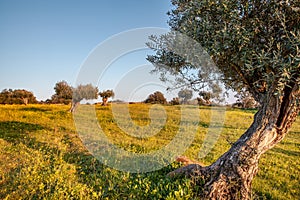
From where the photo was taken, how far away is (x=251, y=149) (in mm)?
8133

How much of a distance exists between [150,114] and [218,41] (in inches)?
910

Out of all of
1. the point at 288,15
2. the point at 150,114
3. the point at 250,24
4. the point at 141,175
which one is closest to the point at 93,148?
the point at 141,175

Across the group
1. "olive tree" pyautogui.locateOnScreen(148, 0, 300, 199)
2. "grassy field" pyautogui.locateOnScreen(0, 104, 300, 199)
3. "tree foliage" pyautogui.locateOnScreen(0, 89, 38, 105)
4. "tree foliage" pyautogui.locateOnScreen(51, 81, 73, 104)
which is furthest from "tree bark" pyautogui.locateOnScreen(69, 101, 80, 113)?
"tree foliage" pyautogui.locateOnScreen(0, 89, 38, 105)

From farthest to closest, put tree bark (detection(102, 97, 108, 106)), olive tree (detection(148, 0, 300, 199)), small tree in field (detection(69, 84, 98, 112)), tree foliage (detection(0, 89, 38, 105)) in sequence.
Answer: tree foliage (detection(0, 89, 38, 105)) → tree bark (detection(102, 97, 108, 106)) → small tree in field (detection(69, 84, 98, 112)) → olive tree (detection(148, 0, 300, 199))

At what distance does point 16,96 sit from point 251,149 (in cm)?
6438

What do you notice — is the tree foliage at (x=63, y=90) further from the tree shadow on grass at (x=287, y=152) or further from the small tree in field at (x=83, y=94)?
the tree shadow on grass at (x=287, y=152)

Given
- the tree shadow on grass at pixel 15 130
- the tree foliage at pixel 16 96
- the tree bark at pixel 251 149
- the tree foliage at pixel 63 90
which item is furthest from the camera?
the tree foliage at pixel 16 96

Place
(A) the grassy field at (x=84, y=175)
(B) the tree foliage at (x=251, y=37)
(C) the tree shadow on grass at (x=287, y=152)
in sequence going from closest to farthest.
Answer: (B) the tree foliage at (x=251, y=37) < (A) the grassy field at (x=84, y=175) < (C) the tree shadow on grass at (x=287, y=152)

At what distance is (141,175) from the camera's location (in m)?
9.87

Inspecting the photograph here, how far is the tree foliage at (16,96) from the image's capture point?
5959 centimetres

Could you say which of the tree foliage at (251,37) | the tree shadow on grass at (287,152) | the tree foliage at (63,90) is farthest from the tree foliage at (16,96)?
the tree foliage at (251,37)

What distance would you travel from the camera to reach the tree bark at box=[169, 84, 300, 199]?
7.89m

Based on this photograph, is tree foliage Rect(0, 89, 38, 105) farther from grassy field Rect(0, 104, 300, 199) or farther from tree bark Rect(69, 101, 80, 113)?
grassy field Rect(0, 104, 300, 199)

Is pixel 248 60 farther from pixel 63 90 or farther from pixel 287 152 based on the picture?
pixel 63 90
